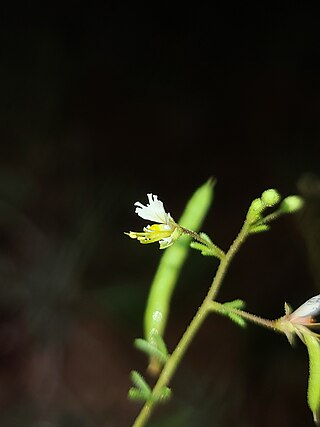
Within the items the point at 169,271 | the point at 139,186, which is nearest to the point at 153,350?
the point at 169,271

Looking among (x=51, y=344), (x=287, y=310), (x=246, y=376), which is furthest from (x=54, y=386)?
(x=287, y=310)

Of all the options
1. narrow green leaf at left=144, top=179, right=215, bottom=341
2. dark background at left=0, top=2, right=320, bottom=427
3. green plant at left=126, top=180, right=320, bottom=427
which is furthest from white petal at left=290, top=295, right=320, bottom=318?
dark background at left=0, top=2, right=320, bottom=427

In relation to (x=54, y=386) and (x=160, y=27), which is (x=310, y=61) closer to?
(x=160, y=27)

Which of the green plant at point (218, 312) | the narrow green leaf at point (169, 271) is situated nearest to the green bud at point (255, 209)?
the green plant at point (218, 312)

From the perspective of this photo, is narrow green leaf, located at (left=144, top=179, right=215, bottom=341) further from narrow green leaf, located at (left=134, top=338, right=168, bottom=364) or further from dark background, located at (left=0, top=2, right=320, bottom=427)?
dark background, located at (left=0, top=2, right=320, bottom=427)

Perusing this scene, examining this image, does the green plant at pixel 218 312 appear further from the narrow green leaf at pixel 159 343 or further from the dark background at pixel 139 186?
the dark background at pixel 139 186
